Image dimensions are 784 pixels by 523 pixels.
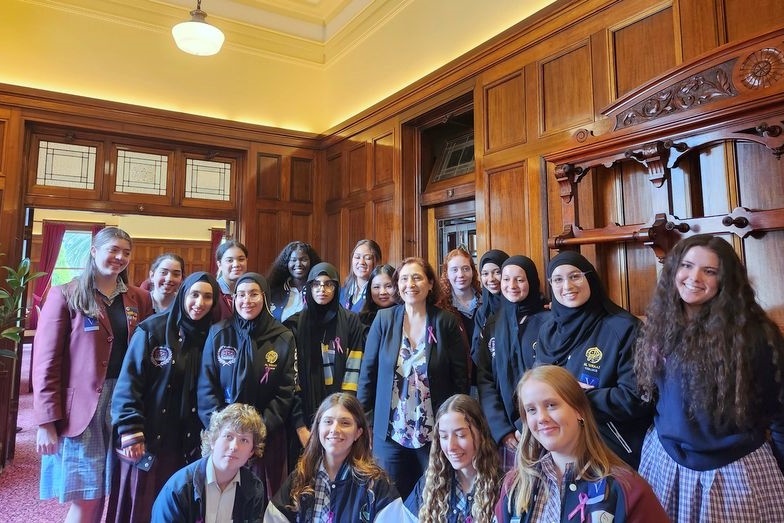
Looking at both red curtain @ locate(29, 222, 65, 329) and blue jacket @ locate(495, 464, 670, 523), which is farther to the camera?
red curtain @ locate(29, 222, 65, 329)

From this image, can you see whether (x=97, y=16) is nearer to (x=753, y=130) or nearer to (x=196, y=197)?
(x=196, y=197)

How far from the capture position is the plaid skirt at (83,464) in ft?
6.73

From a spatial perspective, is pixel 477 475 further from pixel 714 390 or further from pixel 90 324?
pixel 90 324

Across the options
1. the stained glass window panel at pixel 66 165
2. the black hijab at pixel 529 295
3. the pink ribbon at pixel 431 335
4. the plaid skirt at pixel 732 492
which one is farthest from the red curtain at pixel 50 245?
the plaid skirt at pixel 732 492

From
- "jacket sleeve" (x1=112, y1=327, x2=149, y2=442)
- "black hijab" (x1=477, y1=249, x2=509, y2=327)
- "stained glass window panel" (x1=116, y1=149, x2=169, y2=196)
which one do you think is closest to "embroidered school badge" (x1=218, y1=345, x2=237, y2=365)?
"jacket sleeve" (x1=112, y1=327, x2=149, y2=442)

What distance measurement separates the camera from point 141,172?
4574mm

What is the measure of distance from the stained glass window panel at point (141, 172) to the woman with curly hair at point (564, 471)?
4.34 m

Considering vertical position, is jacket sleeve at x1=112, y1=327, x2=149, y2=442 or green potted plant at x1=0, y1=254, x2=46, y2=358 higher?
green potted plant at x1=0, y1=254, x2=46, y2=358

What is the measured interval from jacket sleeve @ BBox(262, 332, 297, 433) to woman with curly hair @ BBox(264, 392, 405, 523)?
37 centimetres

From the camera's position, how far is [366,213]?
14.9 ft

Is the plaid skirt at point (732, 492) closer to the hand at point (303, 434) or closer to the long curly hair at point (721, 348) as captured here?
the long curly hair at point (721, 348)

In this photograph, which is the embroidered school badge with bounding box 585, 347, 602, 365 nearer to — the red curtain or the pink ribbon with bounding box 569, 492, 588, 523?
the pink ribbon with bounding box 569, 492, 588, 523

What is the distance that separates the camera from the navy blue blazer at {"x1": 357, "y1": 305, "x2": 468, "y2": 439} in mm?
2119

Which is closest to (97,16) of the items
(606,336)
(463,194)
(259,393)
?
(463,194)
